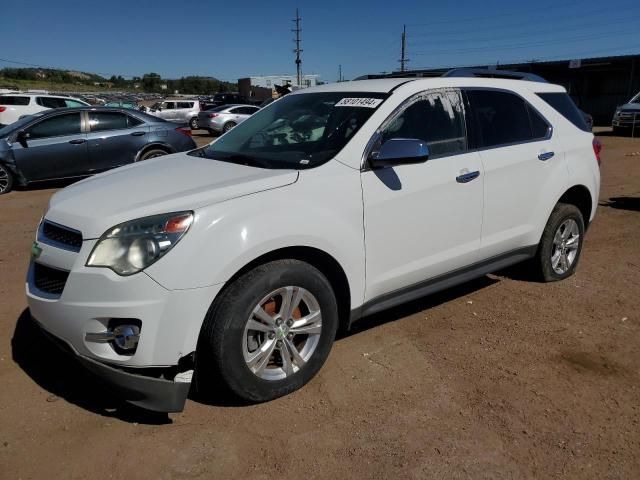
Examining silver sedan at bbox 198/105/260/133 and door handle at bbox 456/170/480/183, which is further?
silver sedan at bbox 198/105/260/133

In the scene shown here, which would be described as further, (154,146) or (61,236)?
(154,146)

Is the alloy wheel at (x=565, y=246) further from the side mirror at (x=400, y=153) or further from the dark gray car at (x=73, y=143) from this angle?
the dark gray car at (x=73, y=143)

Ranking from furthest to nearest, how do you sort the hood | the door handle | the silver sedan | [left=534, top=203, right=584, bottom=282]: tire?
the silver sedan, [left=534, top=203, right=584, bottom=282]: tire, the door handle, the hood

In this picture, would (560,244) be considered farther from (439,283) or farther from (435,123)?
(435,123)

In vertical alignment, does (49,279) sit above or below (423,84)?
below

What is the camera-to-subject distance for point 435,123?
364cm

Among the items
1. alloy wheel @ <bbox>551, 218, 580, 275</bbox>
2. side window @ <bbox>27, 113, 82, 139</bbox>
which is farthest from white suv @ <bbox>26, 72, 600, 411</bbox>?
side window @ <bbox>27, 113, 82, 139</bbox>

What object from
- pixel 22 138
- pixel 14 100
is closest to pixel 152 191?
pixel 22 138

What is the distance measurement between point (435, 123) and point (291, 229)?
146 centimetres

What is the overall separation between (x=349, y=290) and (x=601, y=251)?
3858 mm

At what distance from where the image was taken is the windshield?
131 inches

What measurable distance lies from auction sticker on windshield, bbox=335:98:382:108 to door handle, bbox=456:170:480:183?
754mm

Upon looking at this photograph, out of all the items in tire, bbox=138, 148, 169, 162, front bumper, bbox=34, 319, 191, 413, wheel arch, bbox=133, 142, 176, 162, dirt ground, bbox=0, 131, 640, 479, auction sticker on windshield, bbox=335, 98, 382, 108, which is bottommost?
dirt ground, bbox=0, 131, 640, 479

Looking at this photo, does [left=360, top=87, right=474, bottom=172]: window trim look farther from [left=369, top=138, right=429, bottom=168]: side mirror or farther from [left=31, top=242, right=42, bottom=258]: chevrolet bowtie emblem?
[left=31, top=242, right=42, bottom=258]: chevrolet bowtie emblem
